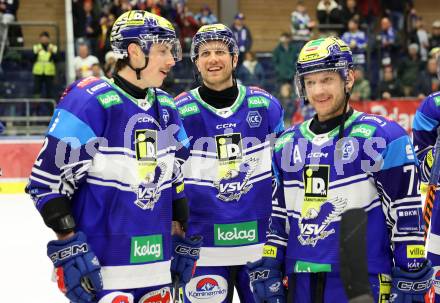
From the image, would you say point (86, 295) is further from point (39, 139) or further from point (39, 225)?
point (39, 139)

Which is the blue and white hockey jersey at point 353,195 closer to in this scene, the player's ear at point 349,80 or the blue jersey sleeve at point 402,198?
the blue jersey sleeve at point 402,198

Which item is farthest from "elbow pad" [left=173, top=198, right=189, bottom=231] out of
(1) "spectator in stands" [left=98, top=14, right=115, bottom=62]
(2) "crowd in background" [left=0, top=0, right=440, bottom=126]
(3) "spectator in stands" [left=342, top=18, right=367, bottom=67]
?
(3) "spectator in stands" [left=342, top=18, right=367, bottom=67]

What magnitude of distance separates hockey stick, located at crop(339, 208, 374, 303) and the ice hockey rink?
4.64 metres

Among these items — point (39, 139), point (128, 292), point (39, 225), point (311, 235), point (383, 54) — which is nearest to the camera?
point (311, 235)

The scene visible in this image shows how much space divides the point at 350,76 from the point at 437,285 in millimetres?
1414

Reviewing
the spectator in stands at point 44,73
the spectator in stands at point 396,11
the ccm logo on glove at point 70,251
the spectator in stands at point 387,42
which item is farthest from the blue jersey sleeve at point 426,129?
the spectator in stands at point 396,11

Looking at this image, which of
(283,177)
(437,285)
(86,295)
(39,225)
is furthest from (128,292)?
(39,225)

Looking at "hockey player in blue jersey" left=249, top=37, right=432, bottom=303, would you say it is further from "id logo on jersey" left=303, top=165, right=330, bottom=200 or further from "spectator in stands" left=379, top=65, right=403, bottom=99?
"spectator in stands" left=379, top=65, right=403, bottom=99

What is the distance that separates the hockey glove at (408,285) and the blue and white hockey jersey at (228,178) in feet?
5.35

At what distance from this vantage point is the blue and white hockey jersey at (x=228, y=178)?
15.8ft

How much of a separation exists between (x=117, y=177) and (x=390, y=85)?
11.8 meters

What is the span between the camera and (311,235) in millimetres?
Result: 3434

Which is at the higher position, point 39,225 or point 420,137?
point 420,137

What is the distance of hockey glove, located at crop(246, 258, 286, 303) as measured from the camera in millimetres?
3484
